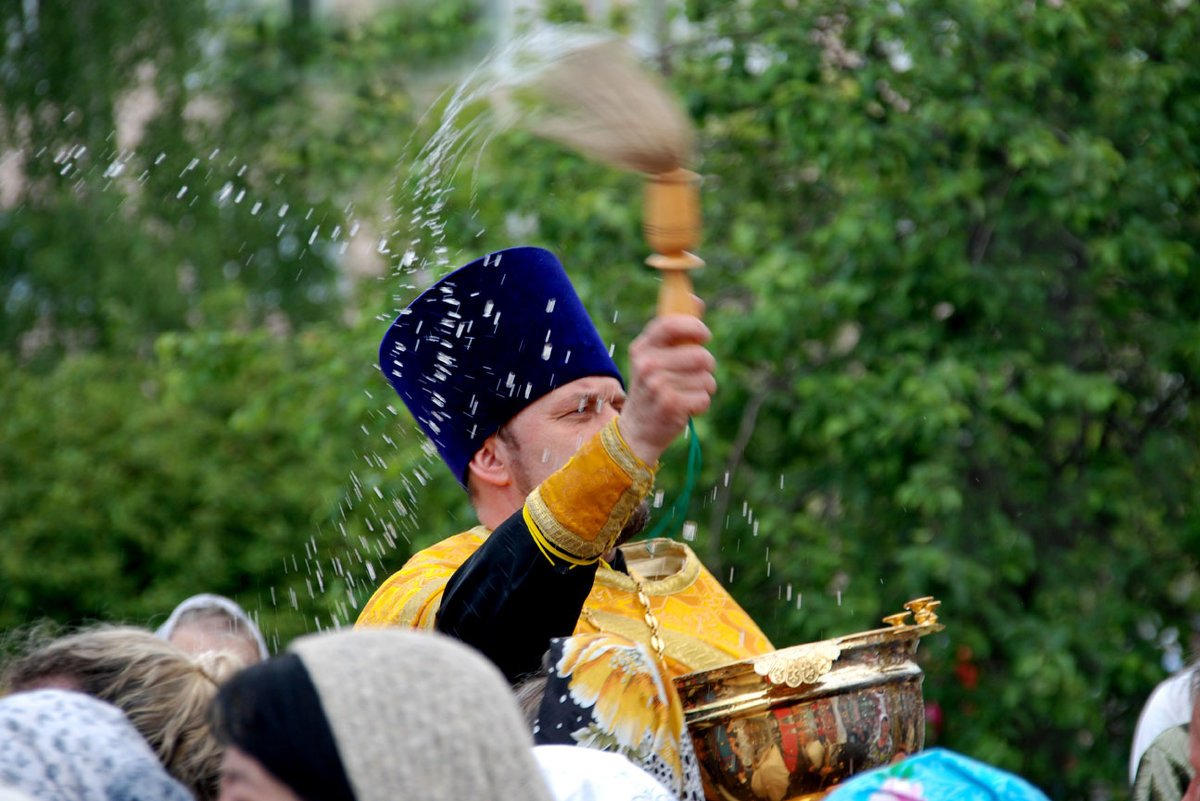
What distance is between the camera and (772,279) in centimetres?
496

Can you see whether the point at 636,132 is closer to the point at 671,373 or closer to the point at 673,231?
the point at 673,231

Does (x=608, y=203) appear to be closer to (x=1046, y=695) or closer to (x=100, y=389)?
(x=1046, y=695)

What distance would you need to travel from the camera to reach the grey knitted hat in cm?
123

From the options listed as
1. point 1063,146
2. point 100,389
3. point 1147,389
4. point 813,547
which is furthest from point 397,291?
point 100,389

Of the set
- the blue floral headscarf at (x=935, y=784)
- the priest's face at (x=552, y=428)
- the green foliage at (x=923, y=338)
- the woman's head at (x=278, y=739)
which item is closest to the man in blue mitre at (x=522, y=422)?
the priest's face at (x=552, y=428)

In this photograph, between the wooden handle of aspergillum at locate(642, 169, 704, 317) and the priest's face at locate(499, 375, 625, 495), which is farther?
the priest's face at locate(499, 375, 625, 495)

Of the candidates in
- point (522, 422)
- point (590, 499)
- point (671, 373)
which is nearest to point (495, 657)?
point (590, 499)

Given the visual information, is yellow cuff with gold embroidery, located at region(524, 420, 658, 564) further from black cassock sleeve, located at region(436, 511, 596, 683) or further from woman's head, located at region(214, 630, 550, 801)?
woman's head, located at region(214, 630, 550, 801)

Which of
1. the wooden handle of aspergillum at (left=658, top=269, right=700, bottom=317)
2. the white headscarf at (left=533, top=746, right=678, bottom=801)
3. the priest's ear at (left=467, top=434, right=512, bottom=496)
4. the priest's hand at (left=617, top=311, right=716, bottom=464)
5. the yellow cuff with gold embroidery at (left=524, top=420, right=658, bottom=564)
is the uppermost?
the wooden handle of aspergillum at (left=658, top=269, right=700, bottom=317)

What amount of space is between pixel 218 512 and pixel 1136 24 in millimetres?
5044

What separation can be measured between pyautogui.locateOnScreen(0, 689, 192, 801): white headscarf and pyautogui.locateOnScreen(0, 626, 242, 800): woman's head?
16 cm

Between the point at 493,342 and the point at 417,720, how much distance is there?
146cm

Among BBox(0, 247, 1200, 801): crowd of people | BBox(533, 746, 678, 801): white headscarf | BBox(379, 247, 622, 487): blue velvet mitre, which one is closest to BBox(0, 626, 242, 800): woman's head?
BBox(0, 247, 1200, 801): crowd of people

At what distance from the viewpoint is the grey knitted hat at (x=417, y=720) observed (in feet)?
4.05
